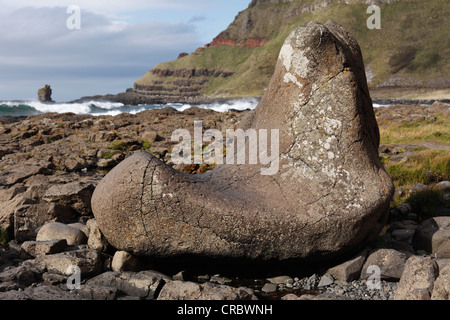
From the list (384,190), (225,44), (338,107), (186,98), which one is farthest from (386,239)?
(225,44)

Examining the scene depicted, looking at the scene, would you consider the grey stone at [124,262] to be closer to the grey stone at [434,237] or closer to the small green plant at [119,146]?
the grey stone at [434,237]

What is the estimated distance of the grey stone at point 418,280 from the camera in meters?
4.91

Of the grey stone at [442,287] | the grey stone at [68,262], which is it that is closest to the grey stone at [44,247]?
the grey stone at [68,262]

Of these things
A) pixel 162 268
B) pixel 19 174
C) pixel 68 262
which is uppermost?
pixel 19 174

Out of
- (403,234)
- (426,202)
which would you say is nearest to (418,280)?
(403,234)

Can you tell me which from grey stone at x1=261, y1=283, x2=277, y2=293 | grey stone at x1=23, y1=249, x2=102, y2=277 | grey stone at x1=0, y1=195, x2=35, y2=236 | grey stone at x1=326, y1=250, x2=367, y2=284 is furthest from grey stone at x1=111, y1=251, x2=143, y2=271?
grey stone at x1=326, y1=250, x2=367, y2=284

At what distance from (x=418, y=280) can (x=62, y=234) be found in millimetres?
5212

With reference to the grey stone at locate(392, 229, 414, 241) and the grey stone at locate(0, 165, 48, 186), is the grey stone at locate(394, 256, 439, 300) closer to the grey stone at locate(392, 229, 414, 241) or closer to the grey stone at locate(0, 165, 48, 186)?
the grey stone at locate(392, 229, 414, 241)

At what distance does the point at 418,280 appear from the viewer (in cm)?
512

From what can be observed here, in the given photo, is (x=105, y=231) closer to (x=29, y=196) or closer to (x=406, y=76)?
(x=29, y=196)

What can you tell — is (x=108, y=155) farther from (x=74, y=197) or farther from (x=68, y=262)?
(x=68, y=262)

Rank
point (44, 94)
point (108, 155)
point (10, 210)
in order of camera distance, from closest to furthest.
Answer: point (10, 210) → point (108, 155) → point (44, 94)

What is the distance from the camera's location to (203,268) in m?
6.53

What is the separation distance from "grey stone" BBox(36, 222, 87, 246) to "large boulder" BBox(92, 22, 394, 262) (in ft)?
2.51
